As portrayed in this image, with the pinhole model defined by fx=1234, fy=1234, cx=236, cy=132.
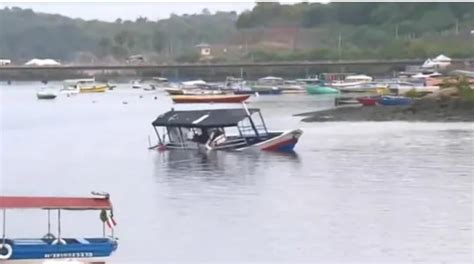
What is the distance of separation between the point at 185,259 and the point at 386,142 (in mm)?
20145

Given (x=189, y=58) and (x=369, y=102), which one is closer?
(x=369, y=102)

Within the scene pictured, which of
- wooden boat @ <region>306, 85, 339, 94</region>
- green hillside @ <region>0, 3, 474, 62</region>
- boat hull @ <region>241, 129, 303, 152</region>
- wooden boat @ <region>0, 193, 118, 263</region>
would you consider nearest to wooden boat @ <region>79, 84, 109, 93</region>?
wooden boat @ <region>306, 85, 339, 94</region>

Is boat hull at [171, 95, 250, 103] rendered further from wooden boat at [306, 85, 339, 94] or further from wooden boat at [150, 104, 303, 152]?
wooden boat at [150, 104, 303, 152]

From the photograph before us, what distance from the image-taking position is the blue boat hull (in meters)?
15.1

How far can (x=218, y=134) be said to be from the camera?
35.0m

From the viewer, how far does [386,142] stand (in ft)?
121

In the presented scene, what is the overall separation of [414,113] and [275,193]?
25406 millimetres

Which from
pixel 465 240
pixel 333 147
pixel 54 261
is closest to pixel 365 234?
pixel 465 240

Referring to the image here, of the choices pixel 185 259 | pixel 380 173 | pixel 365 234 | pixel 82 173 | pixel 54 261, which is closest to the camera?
pixel 54 261

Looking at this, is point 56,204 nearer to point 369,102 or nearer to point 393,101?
point 393,101

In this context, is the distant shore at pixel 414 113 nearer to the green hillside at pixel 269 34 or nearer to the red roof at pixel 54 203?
the red roof at pixel 54 203

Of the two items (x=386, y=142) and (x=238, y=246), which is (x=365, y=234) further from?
(x=386, y=142)

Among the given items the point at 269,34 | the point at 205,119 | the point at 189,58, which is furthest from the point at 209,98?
the point at 269,34

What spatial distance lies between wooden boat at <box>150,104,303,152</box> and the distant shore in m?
13.3
